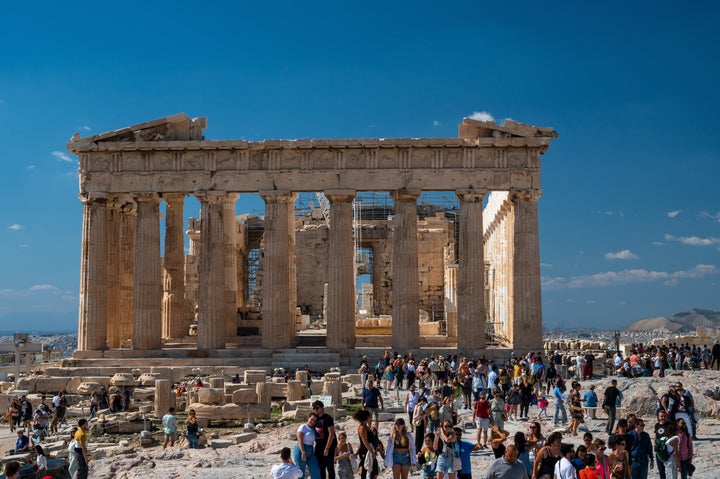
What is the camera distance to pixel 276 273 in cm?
3559

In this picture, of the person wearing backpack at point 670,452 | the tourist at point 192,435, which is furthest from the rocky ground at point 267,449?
the person wearing backpack at point 670,452

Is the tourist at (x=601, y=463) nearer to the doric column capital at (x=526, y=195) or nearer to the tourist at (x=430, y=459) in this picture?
the tourist at (x=430, y=459)

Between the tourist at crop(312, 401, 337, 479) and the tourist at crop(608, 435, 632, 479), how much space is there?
4.09 m

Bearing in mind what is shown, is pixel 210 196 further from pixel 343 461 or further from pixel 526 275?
pixel 343 461

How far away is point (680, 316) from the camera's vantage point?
6590 inches

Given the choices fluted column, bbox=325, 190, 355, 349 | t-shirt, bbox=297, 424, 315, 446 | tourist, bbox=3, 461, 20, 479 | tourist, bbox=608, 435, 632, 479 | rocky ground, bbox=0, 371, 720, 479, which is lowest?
rocky ground, bbox=0, 371, 720, 479

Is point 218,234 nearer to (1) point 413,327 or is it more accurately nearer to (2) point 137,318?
(2) point 137,318

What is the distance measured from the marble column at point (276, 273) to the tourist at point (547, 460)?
81.2ft

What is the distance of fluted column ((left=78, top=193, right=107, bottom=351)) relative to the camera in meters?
35.9

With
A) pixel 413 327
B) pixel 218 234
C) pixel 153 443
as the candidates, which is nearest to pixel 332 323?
pixel 413 327

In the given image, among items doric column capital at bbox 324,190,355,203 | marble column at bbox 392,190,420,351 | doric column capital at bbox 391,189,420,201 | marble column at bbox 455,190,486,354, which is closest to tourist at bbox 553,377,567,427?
marble column at bbox 455,190,486,354

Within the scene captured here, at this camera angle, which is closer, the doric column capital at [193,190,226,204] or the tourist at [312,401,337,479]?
the tourist at [312,401,337,479]

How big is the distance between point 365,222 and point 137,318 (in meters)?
19.9

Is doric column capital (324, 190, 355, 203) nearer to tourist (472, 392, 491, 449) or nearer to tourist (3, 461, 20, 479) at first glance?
tourist (472, 392, 491, 449)
